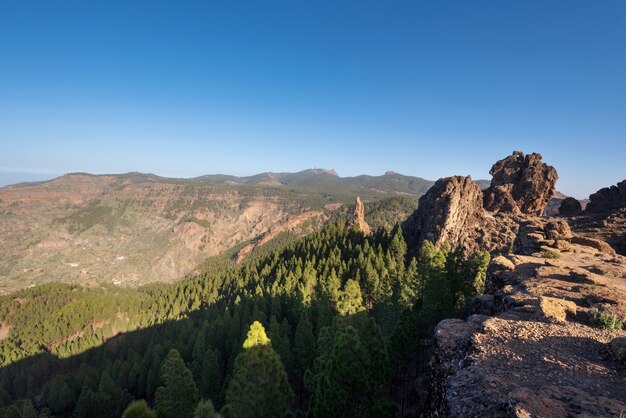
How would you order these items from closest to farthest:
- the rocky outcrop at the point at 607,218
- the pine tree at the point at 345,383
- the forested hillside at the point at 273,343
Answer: the pine tree at the point at 345,383 → the forested hillside at the point at 273,343 → the rocky outcrop at the point at 607,218

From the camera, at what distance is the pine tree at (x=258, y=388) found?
85.7 ft

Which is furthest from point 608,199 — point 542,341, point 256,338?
point 256,338

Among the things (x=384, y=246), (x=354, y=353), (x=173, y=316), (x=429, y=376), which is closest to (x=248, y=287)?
(x=173, y=316)

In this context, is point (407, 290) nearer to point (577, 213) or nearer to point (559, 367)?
point (559, 367)

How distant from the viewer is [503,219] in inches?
4070

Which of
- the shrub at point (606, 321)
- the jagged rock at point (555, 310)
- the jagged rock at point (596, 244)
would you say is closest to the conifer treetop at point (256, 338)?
the jagged rock at point (555, 310)

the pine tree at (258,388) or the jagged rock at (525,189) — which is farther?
the jagged rock at (525,189)

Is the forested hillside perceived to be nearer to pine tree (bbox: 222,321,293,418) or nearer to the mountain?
pine tree (bbox: 222,321,293,418)

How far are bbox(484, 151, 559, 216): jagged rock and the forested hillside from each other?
3942 cm

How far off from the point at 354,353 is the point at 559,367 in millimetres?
14436

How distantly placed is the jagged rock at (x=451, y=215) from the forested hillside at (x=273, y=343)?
9.35 m

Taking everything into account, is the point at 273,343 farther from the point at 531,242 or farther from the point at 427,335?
the point at 531,242

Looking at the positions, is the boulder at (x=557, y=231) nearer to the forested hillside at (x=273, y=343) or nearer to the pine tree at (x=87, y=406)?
the forested hillside at (x=273, y=343)

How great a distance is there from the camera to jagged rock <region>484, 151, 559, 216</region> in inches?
4309
